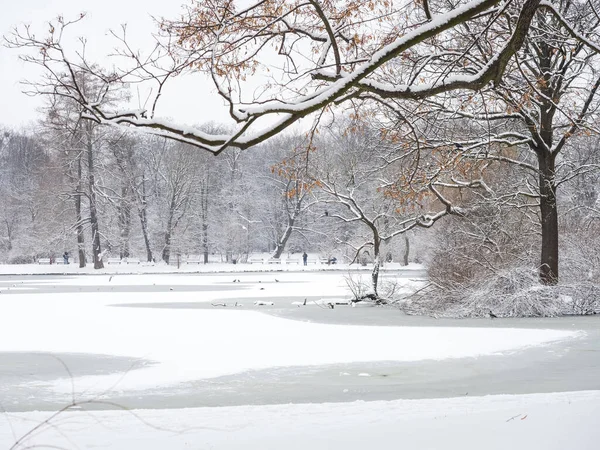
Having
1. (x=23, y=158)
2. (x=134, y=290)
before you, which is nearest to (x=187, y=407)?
(x=134, y=290)

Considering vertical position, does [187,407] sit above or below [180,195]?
below

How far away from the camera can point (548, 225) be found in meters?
16.9

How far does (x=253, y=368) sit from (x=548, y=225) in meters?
10.2

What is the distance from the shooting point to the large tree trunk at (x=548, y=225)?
1666 cm

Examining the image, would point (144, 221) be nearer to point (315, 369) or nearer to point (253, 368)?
point (253, 368)

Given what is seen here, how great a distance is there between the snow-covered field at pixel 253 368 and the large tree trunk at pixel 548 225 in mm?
3516

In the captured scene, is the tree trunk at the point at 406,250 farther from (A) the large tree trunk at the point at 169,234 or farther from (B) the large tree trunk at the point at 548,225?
(B) the large tree trunk at the point at 548,225

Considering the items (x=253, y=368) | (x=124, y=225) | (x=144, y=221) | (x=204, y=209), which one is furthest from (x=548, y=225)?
(x=204, y=209)

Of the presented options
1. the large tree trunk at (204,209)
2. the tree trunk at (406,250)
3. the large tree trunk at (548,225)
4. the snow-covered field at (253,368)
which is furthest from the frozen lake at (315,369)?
the large tree trunk at (204,209)

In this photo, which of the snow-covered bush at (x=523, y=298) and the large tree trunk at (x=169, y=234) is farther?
the large tree trunk at (x=169, y=234)

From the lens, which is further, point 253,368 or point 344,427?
point 253,368

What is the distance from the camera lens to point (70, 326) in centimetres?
1508

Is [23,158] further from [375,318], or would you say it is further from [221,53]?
[221,53]

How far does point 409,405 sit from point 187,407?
8.47 ft
